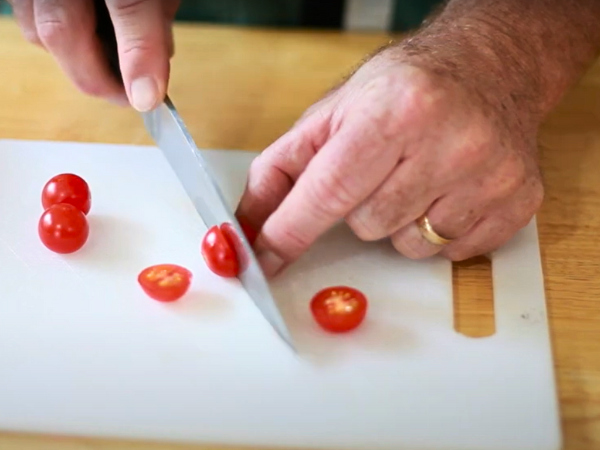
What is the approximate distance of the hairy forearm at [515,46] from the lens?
3.99 feet

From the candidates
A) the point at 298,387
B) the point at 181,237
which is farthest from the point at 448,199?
the point at 181,237

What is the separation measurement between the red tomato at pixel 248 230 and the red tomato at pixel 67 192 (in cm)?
32

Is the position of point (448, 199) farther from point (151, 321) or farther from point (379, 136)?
point (151, 321)

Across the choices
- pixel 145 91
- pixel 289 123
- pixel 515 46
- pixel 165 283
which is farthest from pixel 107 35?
pixel 515 46

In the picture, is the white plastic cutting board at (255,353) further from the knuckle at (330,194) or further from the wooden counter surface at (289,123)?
the knuckle at (330,194)

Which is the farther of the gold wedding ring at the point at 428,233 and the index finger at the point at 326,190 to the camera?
the gold wedding ring at the point at 428,233

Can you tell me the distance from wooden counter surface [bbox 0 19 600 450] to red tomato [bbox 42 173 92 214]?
0.76ft

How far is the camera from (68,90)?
1.72 m

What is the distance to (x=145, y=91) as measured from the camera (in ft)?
4.31

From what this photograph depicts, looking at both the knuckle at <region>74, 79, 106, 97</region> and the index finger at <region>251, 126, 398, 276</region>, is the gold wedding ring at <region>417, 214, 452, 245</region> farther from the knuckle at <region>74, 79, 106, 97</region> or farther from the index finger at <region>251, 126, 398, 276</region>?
the knuckle at <region>74, 79, 106, 97</region>

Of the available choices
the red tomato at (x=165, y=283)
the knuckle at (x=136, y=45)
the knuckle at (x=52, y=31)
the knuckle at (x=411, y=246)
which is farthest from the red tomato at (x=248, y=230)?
the knuckle at (x=52, y=31)

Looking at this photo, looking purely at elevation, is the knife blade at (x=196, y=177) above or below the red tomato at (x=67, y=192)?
above

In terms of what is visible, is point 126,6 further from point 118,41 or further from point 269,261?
point 269,261

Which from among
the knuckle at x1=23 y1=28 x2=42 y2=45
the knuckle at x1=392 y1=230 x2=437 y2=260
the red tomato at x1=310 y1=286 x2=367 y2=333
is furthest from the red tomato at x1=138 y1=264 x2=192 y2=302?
the knuckle at x1=23 y1=28 x2=42 y2=45
